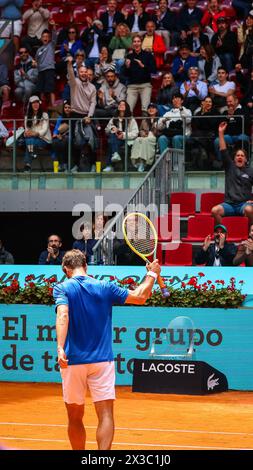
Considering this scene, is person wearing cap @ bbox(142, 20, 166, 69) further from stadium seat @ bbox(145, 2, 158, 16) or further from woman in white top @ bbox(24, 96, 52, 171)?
woman in white top @ bbox(24, 96, 52, 171)

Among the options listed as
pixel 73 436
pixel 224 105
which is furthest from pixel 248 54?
pixel 73 436

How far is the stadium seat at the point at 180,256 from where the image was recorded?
717 inches

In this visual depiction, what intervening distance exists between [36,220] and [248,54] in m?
5.64

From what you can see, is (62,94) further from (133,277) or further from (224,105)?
(133,277)

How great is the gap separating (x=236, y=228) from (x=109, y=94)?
16.0ft

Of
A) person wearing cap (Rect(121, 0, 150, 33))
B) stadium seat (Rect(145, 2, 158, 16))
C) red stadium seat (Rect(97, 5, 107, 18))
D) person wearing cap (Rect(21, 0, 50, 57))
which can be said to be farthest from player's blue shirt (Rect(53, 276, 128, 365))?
red stadium seat (Rect(97, 5, 107, 18))

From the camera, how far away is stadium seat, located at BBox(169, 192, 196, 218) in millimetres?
19578

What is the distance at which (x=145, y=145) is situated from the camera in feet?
65.6

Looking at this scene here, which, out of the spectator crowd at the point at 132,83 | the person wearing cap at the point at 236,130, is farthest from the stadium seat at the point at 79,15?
the person wearing cap at the point at 236,130

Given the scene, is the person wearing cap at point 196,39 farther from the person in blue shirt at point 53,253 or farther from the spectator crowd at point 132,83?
the person in blue shirt at point 53,253

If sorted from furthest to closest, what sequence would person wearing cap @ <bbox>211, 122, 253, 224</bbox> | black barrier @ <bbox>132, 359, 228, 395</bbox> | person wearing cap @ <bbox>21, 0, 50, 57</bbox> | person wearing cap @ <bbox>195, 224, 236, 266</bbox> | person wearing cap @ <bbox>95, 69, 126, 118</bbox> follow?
person wearing cap @ <bbox>21, 0, 50, 57</bbox> < person wearing cap @ <bbox>95, 69, 126, 118</bbox> < person wearing cap @ <bbox>211, 122, 253, 224</bbox> < person wearing cap @ <bbox>195, 224, 236, 266</bbox> < black barrier @ <bbox>132, 359, 228, 395</bbox>

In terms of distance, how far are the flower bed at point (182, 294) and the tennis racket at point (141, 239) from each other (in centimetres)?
105

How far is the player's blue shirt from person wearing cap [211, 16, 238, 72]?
13.2 metres

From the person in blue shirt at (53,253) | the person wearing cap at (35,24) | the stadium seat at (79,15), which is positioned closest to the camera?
the person in blue shirt at (53,253)
